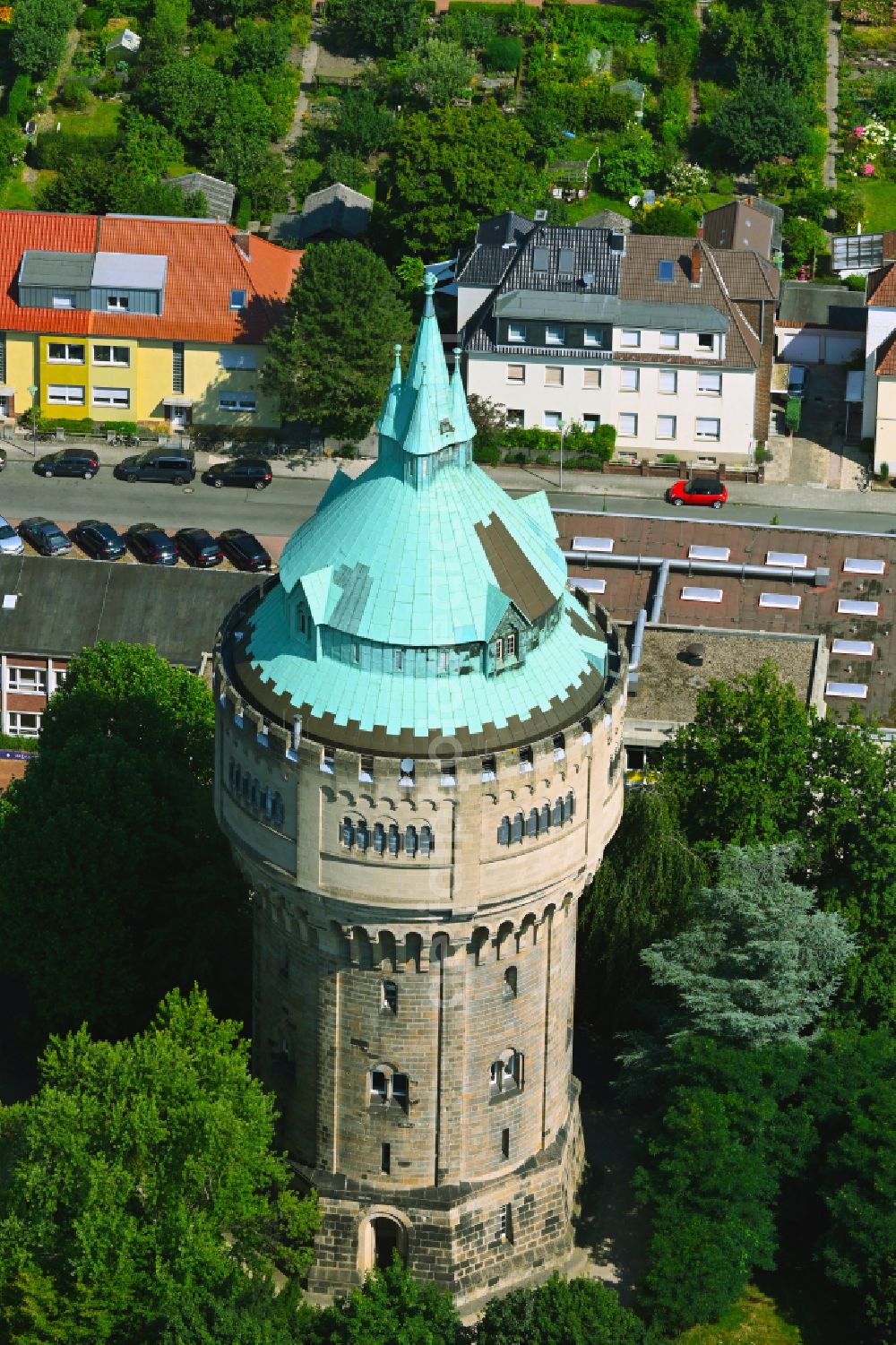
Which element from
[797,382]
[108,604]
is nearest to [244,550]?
[108,604]

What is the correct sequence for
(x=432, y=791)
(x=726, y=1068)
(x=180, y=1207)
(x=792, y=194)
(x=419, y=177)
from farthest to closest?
1. (x=792, y=194)
2. (x=419, y=177)
3. (x=726, y=1068)
4. (x=180, y=1207)
5. (x=432, y=791)

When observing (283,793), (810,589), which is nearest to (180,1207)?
(283,793)

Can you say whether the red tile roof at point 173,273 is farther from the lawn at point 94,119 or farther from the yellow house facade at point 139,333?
the lawn at point 94,119

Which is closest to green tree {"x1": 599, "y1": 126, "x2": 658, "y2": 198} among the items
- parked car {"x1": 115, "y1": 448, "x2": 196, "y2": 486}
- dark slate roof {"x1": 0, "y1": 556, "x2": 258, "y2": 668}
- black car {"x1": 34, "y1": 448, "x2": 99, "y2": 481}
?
parked car {"x1": 115, "y1": 448, "x2": 196, "y2": 486}

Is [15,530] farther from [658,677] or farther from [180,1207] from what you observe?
[180,1207]

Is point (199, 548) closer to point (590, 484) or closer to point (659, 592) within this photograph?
point (590, 484)
